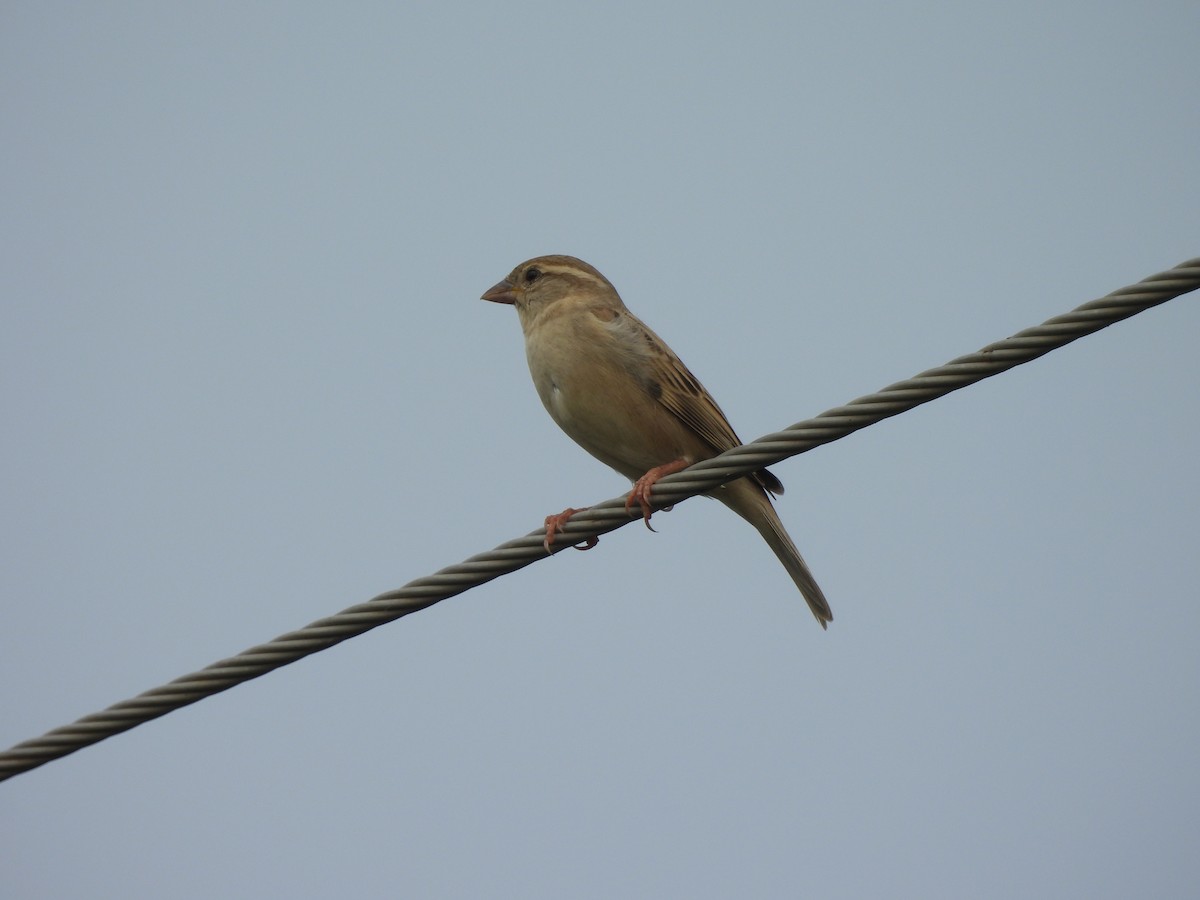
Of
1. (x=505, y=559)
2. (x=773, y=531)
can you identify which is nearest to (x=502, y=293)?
(x=773, y=531)

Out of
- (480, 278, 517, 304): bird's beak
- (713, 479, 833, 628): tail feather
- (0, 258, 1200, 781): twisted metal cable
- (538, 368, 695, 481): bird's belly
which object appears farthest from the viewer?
(480, 278, 517, 304): bird's beak

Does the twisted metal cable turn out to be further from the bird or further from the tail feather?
the tail feather

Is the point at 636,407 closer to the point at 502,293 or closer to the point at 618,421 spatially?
the point at 618,421

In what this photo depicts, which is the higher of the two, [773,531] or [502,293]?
[502,293]

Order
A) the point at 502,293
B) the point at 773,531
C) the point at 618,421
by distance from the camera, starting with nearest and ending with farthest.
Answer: the point at 618,421, the point at 773,531, the point at 502,293

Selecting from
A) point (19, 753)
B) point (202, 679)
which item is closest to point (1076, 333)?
point (202, 679)

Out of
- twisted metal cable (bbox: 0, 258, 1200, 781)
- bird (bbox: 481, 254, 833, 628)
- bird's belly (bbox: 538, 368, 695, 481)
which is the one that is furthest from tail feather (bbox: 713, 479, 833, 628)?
twisted metal cable (bbox: 0, 258, 1200, 781)

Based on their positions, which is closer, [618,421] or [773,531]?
[618,421]
